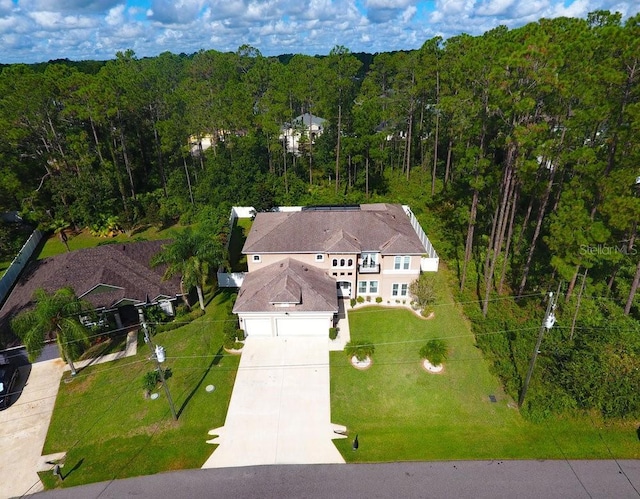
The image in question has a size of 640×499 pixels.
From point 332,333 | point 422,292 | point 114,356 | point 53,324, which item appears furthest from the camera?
point 422,292

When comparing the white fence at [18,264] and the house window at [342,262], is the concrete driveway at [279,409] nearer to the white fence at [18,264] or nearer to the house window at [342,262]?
the house window at [342,262]

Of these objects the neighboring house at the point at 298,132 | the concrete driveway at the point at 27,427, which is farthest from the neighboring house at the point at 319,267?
the neighboring house at the point at 298,132

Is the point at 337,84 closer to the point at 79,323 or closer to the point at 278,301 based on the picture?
the point at 278,301

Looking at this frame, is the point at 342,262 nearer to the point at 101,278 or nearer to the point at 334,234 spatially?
the point at 334,234

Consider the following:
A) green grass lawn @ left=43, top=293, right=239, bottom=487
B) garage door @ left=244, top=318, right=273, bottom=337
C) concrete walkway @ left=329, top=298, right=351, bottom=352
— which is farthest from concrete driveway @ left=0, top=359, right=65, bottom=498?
concrete walkway @ left=329, top=298, right=351, bottom=352

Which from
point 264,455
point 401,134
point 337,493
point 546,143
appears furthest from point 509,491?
point 401,134

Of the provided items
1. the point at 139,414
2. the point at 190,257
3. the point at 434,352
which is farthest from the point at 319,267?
the point at 139,414

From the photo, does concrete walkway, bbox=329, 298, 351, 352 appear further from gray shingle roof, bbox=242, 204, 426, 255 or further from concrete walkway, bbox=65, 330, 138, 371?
concrete walkway, bbox=65, 330, 138, 371
